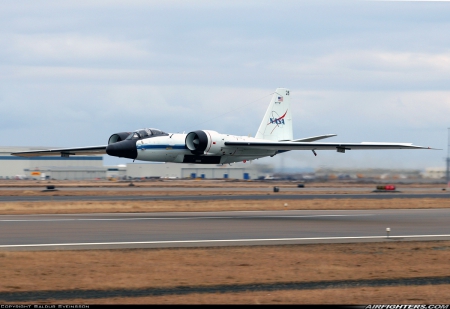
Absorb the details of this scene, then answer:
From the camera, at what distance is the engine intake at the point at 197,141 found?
41562 millimetres

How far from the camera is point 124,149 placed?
4031 cm

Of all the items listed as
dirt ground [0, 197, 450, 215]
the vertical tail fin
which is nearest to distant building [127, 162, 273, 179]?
the vertical tail fin

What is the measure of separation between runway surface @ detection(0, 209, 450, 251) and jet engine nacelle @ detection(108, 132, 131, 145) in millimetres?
16223

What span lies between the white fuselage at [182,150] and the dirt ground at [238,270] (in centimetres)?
2548

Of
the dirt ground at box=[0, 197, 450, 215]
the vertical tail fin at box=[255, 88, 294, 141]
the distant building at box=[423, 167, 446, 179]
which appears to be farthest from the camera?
the distant building at box=[423, 167, 446, 179]

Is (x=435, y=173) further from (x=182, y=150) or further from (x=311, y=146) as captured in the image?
(x=182, y=150)

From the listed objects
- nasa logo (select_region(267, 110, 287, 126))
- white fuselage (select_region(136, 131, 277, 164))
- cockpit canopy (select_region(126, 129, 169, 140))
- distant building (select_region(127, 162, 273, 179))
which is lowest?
distant building (select_region(127, 162, 273, 179))

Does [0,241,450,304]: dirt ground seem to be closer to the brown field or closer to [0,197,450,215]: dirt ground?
the brown field

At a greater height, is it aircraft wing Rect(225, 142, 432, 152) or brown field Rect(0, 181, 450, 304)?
aircraft wing Rect(225, 142, 432, 152)

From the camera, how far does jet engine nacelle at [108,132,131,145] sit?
4266 centimetres

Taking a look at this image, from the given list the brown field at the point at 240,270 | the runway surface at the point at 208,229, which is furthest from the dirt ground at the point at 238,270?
the runway surface at the point at 208,229

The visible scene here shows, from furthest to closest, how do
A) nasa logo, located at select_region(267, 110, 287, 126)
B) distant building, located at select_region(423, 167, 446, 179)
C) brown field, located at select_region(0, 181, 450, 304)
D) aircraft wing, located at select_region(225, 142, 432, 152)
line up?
distant building, located at select_region(423, 167, 446, 179) < nasa logo, located at select_region(267, 110, 287, 126) < aircraft wing, located at select_region(225, 142, 432, 152) < brown field, located at select_region(0, 181, 450, 304)

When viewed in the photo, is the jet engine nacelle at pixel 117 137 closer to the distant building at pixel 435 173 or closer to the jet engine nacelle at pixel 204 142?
the jet engine nacelle at pixel 204 142

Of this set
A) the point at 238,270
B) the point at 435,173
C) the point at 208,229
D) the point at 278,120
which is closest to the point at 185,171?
the point at 435,173
